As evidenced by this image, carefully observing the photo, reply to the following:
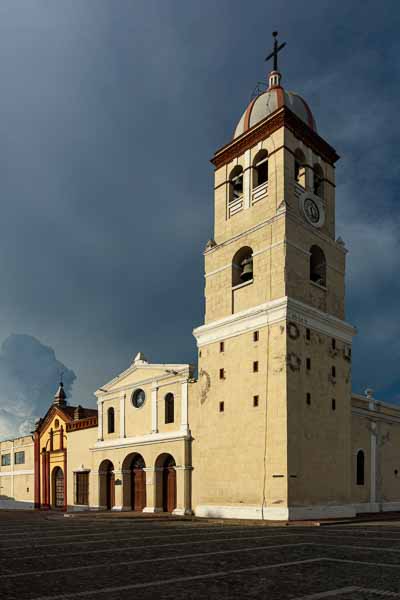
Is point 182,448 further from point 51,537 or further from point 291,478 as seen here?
point 51,537

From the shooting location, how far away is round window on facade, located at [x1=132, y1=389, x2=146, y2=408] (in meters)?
33.6

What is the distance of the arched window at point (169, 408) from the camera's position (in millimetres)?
31094

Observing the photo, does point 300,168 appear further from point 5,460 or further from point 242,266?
point 5,460

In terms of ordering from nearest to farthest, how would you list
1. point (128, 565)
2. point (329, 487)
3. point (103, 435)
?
point (128, 565) → point (329, 487) → point (103, 435)

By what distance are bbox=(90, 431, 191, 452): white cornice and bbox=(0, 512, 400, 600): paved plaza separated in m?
12.3

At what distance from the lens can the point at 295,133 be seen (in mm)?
27578

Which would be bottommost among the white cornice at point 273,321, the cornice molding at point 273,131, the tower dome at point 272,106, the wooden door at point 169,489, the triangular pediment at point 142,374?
the wooden door at point 169,489

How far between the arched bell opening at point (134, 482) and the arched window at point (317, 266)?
14.6 m

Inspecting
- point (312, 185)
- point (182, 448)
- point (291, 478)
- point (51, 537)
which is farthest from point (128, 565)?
point (312, 185)

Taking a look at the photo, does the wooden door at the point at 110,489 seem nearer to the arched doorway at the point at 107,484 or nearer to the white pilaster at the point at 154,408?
the arched doorway at the point at 107,484

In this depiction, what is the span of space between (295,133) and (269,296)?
8.52 m

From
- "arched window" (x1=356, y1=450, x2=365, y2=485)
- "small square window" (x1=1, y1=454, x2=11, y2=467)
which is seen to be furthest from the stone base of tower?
"small square window" (x1=1, y1=454, x2=11, y2=467)

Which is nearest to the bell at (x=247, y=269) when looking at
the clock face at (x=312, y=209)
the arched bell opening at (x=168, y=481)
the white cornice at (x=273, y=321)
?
the white cornice at (x=273, y=321)

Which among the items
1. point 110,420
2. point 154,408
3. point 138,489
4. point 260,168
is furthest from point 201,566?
point 110,420
